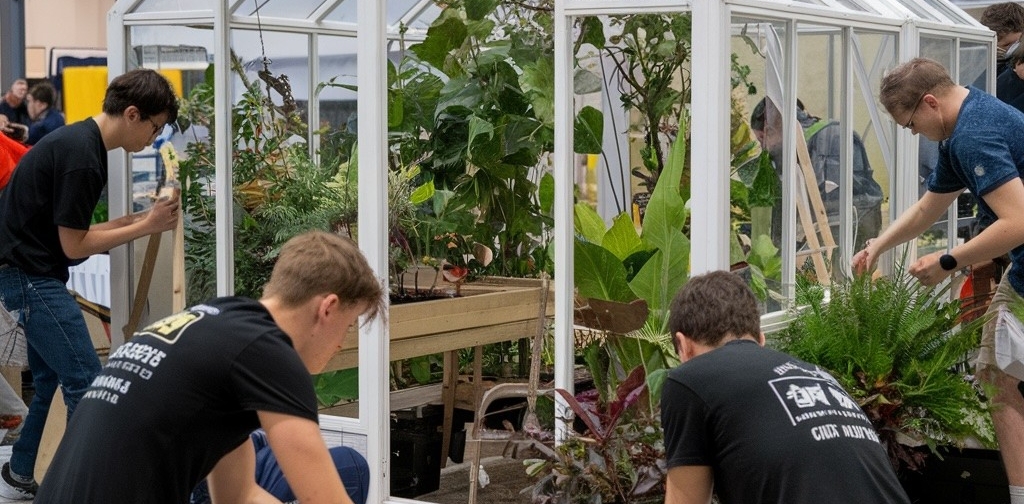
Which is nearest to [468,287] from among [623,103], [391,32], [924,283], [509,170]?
[509,170]

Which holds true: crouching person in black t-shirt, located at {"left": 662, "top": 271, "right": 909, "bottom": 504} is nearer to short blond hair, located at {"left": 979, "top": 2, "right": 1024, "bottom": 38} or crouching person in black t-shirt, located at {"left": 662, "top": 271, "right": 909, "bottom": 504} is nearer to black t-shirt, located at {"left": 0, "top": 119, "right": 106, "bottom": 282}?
black t-shirt, located at {"left": 0, "top": 119, "right": 106, "bottom": 282}

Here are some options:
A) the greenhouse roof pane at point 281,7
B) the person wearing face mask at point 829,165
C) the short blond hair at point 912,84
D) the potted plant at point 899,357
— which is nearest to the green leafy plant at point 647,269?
the person wearing face mask at point 829,165

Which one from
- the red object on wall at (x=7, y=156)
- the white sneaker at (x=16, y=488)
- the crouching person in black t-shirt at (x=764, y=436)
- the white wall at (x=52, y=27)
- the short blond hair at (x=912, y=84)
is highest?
the white wall at (x=52, y=27)

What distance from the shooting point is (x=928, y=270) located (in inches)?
163

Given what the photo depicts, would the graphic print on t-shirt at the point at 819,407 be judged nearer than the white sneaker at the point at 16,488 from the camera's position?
Yes

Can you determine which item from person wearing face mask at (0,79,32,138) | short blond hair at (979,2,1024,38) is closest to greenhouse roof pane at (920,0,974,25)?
short blond hair at (979,2,1024,38)

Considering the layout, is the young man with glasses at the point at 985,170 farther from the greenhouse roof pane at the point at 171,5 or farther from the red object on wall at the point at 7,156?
the red object on wall at the point at 7,156

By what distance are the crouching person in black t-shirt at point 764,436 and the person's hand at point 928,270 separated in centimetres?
150

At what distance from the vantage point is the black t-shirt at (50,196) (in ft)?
15.1

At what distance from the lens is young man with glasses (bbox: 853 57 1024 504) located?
3879 millimetres

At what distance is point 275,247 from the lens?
5031mm

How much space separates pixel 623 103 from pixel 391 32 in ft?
5.03

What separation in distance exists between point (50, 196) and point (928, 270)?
2.88m

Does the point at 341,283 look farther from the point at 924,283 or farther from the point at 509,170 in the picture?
the point at 509,170
